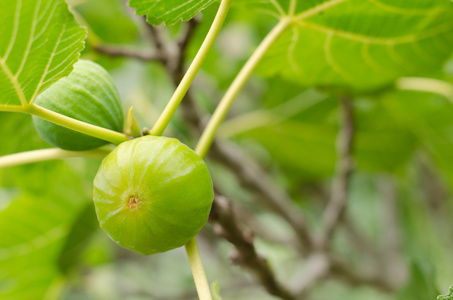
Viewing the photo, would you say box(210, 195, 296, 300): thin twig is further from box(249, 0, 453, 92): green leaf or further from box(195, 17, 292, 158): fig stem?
box(249, 0, 453, 92): green leaf

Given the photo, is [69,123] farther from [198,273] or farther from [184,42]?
[184,42]

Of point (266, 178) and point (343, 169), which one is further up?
point (343, 169)

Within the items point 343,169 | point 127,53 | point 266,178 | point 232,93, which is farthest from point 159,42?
point 266,178

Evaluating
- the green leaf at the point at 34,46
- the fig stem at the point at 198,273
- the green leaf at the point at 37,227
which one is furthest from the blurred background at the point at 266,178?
the green leaf at the point at 34,46

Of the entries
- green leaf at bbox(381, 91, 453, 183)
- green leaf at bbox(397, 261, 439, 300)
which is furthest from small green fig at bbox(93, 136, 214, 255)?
green leaf at bbox(381, 91, 453, 183)

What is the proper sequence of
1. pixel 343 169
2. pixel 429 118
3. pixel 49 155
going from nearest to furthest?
pixel 49 155
pixel 343 169
pixel 429 118

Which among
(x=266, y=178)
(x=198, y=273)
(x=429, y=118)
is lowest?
(x=266, y=178)
